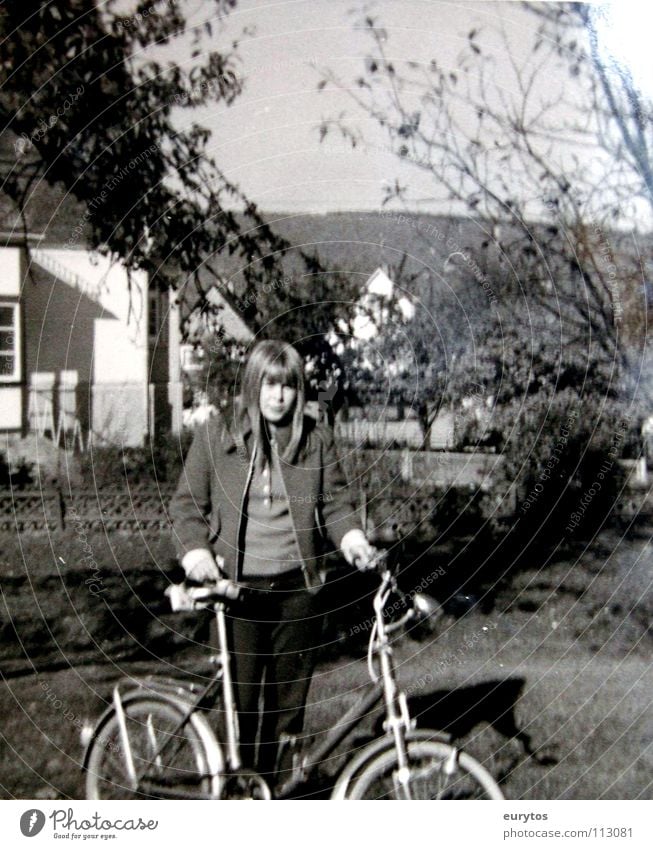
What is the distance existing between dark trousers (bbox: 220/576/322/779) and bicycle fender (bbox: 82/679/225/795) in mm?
92

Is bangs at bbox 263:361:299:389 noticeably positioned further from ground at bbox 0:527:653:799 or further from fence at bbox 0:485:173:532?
ground at bbox 0:527:653:799

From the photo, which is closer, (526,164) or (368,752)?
(368,752)

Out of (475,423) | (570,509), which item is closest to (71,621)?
(475,423)

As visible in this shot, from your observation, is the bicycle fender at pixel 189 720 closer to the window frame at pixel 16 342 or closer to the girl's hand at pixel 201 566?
the girl's hand at pixel 201 566

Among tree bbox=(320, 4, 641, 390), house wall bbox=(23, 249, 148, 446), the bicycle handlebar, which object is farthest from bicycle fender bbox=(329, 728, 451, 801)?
tree bbox=(320, 4, 641, 390)

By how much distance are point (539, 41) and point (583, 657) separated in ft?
7.32

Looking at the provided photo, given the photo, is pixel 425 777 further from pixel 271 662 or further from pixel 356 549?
pixel 356 549

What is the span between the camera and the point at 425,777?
3012mm

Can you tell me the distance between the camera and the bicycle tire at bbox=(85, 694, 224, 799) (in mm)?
3008

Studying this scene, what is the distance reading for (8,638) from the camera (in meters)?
3.07

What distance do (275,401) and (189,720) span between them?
1.11 metres

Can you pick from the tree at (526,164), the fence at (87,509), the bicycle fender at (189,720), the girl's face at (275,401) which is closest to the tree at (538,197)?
the tree at (526,164)

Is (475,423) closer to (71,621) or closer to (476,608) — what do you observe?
(476,608)

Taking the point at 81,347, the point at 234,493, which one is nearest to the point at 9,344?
the point at 81,347
